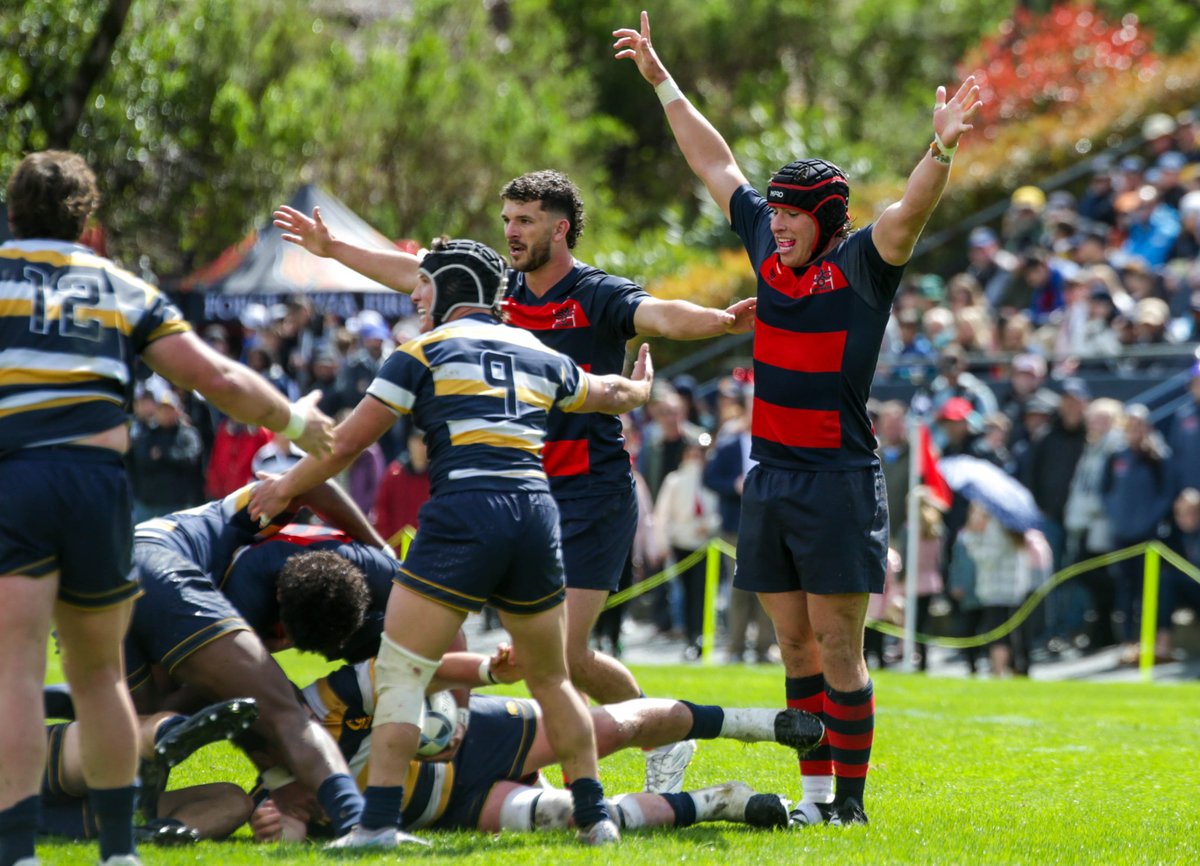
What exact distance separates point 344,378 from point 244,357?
3126 millimetres

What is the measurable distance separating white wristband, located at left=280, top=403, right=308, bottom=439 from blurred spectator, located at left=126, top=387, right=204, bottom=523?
13.9 metres

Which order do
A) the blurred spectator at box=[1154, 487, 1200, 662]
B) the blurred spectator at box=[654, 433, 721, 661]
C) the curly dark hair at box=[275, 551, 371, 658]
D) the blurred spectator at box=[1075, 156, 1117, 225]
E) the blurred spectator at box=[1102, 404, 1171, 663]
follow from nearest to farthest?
1. the curly dark hair at box=[275, 551, 371, 658]
2. the blurred spectator at box=[1154, 487, 1200, 662]
3. the blurred spectator at box=[1102, 404, 1171, 663]
4. the blurred spectator at box=[654, 433, 721, 661]
5. the blurred spectator at box=[1075, 156, 1117, 225]

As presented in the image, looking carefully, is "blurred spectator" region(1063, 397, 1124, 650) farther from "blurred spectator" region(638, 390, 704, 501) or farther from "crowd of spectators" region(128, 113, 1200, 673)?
"blurred spectator" region(638, 390, 704, 501)

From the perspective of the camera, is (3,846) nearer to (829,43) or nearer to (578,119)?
(578,119)

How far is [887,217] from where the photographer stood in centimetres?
627

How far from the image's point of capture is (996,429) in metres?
15.4

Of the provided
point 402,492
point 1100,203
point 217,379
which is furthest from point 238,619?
point 1100,203

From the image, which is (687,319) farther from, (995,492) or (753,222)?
(995,492)

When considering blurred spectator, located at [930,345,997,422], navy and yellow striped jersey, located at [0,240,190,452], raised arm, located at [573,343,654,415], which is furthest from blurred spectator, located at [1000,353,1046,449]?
navy and yellow striped jersey, located at [0,240,190,452]

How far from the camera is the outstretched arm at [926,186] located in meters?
6.18

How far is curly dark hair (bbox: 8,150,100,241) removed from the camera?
205 inches

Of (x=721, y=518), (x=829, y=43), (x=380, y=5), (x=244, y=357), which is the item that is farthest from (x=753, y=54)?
(x=721, y=518)

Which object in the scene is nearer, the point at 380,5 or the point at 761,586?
the point at 761,586

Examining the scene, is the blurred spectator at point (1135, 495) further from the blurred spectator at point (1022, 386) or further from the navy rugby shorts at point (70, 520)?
the navy rugby shorts at point (70, 520)
